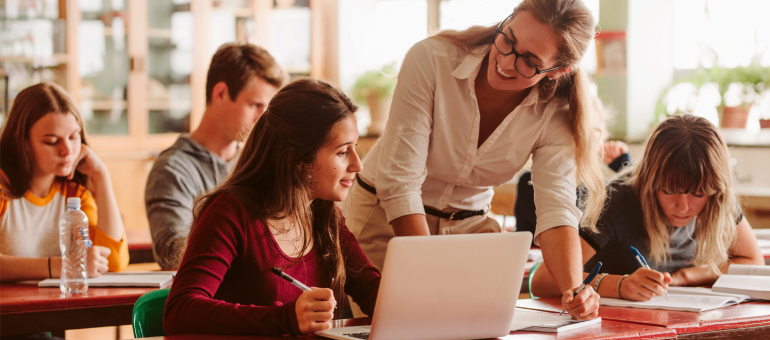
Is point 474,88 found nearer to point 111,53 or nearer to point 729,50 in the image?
point 729,50

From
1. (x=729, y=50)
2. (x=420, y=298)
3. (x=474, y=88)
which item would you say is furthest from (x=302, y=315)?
(x=729, y=50)

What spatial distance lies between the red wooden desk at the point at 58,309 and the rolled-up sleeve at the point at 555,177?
0.96 m

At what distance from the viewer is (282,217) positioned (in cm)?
144

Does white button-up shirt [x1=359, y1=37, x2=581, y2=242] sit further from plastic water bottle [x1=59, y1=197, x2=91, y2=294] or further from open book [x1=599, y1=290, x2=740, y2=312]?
plastic water bottle [x1=59, y1=197, x2=91, y2=294]

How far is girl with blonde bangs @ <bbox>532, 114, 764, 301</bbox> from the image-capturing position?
1881 mm

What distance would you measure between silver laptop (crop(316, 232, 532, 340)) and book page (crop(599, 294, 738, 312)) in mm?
508

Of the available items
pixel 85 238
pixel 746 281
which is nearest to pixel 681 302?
pixel 746 281

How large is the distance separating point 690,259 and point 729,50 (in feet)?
8.15

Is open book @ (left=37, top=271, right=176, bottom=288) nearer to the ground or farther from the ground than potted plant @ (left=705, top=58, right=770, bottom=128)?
nearer to the ground

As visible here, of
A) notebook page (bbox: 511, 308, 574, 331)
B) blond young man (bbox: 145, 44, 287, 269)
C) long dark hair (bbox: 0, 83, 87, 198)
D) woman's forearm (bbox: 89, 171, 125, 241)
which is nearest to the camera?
notebook page (bbox: 511, 308, 574, 331)

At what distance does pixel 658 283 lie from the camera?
164 cm

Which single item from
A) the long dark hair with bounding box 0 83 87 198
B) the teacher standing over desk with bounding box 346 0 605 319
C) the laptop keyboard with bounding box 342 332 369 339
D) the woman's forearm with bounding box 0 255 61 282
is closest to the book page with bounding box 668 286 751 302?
the teacher standing over desk with bounding box 346 0 605 319

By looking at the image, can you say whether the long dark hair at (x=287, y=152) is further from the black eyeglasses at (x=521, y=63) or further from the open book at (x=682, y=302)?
the open book at (x=682, y=302)

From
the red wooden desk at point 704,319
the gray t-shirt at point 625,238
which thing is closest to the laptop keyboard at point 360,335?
the red wooden desk at point 704,319
